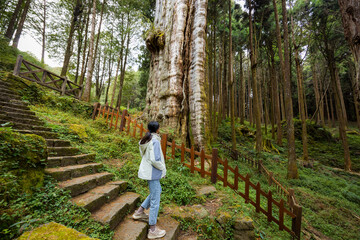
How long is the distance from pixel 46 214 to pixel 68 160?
172 cm

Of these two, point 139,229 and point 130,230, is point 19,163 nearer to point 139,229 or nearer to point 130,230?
point 130,230

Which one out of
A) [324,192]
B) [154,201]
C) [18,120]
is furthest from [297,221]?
[18,120]

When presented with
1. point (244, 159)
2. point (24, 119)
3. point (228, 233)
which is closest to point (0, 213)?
point (228, 233)

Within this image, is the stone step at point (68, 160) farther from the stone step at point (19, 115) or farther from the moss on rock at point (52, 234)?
the stone step at point (19, 115)

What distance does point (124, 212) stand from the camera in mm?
2580

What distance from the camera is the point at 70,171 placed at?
2887mm

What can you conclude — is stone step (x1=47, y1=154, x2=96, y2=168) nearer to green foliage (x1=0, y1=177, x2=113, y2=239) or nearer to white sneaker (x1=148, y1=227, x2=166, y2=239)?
green foliage (x1=0, y1=177, x2=113, y2=239)

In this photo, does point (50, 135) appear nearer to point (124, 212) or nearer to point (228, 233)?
point (124, 212)

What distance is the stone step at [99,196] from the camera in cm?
231

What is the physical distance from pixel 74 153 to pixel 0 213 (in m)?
2.56

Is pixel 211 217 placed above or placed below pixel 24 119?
below

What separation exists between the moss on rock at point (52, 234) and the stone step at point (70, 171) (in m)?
1.29

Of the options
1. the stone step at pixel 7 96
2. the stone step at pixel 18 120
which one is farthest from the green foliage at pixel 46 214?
the stone step at pixel 7 96

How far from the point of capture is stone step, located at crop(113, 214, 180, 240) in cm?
213
